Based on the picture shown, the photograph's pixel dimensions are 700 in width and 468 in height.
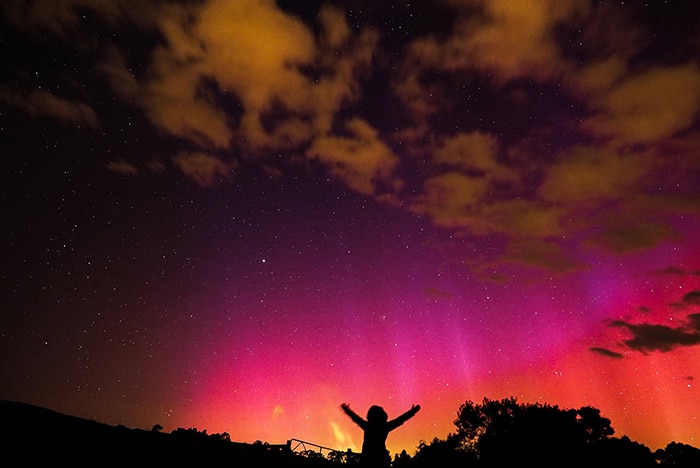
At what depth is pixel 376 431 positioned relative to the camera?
534 cm

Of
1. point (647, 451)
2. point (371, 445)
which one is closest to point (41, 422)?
point (371, 445)

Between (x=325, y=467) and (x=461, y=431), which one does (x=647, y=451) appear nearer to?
(x=461, y=431)

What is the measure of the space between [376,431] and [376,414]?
22 centimetres

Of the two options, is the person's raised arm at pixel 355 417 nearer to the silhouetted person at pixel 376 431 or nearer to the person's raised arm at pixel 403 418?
the silhouetted person at pixel 376 431

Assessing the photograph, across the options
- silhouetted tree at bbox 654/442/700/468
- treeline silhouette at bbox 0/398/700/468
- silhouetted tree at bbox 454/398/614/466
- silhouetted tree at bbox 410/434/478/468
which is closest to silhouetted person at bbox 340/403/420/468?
treeline silhouette at bbox 0/398/700/468

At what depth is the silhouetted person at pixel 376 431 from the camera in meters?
5.21

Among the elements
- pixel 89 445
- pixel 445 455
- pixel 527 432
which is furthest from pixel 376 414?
pixel 445 455

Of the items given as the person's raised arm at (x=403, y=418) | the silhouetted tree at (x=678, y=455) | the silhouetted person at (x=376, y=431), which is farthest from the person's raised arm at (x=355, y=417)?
the silhouetted tree at (x=678, y=455)

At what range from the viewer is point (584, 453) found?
28.5 metres

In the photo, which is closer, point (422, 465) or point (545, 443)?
point (545, 443)

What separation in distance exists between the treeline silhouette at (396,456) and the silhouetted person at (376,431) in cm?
784

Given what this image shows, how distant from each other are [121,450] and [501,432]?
32.8 m

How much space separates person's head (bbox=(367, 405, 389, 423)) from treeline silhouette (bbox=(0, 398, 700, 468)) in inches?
314

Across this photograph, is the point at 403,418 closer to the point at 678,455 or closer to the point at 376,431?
the point at 376,431
